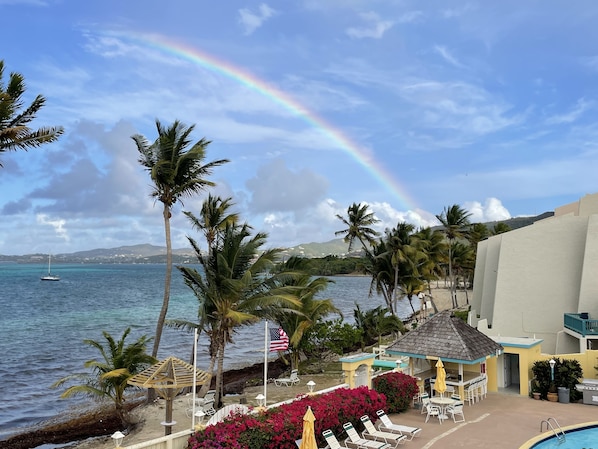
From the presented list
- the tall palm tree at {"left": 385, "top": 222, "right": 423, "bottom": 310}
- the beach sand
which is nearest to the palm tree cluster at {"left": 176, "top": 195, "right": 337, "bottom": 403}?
the beach sand

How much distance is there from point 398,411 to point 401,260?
2241 centimetres

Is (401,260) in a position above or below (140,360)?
above

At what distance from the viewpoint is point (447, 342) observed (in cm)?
1625

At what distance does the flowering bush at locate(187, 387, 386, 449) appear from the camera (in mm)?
10117

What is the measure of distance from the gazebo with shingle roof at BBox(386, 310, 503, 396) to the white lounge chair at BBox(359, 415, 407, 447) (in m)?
4.14

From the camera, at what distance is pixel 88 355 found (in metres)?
35.6

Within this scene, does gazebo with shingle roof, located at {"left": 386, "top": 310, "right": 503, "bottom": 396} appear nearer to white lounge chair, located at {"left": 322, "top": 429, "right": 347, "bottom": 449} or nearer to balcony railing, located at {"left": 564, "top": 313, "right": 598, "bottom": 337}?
balcony railing, located at {"left": 564, "top": 313, "right": 598, "bottom": 337}

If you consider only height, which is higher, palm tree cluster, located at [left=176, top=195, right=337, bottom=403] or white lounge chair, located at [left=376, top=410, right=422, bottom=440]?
palm tree cluster, located at [left=176, top=195, right=337, bottom=403]

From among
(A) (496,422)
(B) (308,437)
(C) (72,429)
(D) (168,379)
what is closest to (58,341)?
(C) (72,429)

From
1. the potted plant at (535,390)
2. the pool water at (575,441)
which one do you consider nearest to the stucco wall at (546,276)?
the potted plant at (535,390)

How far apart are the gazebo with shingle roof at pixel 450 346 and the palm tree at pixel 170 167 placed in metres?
9.29

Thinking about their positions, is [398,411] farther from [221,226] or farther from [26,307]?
[26,307]

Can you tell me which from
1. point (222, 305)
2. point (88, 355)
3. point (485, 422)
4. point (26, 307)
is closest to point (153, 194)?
point (222, 305)

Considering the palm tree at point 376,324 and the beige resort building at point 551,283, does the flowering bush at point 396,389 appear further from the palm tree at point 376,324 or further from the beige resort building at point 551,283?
the palm tree at point 376,324
